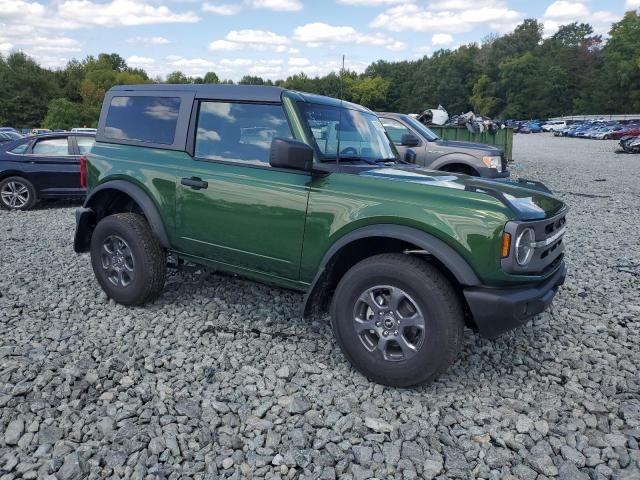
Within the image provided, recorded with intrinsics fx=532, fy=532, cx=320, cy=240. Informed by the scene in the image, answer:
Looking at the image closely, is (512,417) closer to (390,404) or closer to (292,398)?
(390,404)

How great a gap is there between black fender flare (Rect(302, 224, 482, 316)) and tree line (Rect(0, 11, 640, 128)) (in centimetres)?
6090

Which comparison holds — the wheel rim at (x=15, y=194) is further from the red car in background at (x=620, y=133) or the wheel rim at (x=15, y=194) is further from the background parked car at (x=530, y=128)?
the background parked car at (x=530, y=128)

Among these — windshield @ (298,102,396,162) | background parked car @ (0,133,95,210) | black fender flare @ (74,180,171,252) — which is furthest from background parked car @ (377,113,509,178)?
black fender flare @ (74,180,171,252)

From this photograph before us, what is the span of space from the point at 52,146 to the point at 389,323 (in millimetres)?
9470

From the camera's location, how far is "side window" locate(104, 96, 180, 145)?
452 cm

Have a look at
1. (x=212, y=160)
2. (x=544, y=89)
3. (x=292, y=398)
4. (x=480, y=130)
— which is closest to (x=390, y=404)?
(x=292, y=398)

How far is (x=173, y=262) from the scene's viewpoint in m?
5.12

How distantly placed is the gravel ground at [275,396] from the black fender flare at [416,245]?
2.41 ft

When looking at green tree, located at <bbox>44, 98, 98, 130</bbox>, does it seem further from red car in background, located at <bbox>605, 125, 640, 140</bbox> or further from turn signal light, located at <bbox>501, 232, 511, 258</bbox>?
turn signal light, located at <bbox>501, 232, 511, 258</bbox>

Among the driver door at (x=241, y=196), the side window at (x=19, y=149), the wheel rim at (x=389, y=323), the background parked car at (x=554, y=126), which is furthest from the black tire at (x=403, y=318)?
the background parked car at (x=554, y=126)

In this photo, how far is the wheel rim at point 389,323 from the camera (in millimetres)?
3344

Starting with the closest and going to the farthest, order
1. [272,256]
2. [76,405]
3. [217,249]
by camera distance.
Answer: [76,405] → [272,256] → [217,249]

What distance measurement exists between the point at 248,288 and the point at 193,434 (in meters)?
2.47

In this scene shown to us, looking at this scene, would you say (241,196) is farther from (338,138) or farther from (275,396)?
(275,396)
